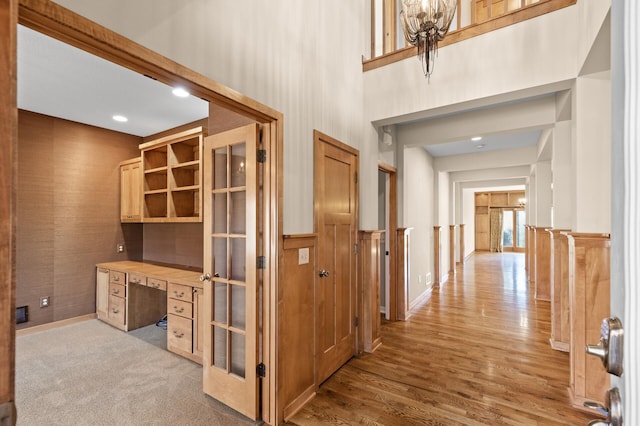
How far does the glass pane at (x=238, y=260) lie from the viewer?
219cm

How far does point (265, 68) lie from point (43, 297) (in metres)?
4.30

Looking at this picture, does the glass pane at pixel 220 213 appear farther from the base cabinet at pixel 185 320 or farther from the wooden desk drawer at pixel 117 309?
the wooden desk drawer at pixel 117 309

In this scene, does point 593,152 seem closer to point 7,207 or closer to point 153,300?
point 7,207

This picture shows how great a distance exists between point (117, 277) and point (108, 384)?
1.78m

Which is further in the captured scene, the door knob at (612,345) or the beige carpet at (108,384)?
the beige carpet at (108,384)

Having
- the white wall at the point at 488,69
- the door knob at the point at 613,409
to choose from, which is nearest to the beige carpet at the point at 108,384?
the door knob at the point at 613,409

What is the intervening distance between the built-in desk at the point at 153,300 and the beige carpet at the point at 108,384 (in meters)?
0.23

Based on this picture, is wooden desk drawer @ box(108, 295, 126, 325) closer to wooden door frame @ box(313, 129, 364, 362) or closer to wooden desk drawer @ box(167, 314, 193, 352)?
wooden desk drawer @ box(167, 314, 193, 352)

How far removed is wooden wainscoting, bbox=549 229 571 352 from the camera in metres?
3.02

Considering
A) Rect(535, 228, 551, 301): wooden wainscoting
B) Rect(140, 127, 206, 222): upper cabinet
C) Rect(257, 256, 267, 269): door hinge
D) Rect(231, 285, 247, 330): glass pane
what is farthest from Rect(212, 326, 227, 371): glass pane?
Rect(535, 228, 551, 301): wooden wainscoting

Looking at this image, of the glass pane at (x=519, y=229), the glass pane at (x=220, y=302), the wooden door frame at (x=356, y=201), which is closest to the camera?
the glass pane at (x=220, y=302)

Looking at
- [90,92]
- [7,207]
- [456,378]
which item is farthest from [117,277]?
[456,378]
